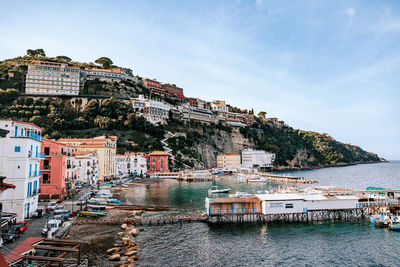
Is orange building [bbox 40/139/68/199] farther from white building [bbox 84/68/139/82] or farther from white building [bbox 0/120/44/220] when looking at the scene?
white building [bbox 84/68/139/82]

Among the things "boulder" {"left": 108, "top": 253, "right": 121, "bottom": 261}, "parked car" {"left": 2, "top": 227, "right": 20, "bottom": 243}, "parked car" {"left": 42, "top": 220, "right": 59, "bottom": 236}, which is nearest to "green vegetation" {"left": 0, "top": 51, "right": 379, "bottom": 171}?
"parked car" {"left": 42, "top": 220, "right": 59, "bottom": 236}

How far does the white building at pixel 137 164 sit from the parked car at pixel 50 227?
63830mm

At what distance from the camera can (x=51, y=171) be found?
40562mm

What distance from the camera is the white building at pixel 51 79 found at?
111 meters

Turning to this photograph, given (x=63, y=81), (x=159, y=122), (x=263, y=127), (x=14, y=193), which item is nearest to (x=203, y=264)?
(x=14, y=193)

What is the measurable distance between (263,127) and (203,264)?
170 m

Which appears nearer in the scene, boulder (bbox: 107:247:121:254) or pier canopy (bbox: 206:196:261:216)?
boulder (bbox: 107:247:121:254)

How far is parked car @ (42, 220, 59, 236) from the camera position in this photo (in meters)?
23.8

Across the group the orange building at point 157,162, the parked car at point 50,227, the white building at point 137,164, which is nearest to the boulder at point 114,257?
the parked car at point 50,227

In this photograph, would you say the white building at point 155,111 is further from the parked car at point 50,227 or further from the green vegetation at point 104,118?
the parked car at point 50,227

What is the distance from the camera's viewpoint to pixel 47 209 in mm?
32531

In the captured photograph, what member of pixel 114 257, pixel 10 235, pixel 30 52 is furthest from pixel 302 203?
pixel 30 52

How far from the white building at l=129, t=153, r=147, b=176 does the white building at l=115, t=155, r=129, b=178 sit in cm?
214

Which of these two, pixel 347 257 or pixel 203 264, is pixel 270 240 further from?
pixel 203 264
